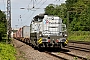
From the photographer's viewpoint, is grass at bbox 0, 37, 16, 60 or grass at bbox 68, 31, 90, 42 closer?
grass at bbox 0, 37, 16, 60

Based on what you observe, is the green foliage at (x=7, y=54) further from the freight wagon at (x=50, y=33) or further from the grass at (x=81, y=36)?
the grass at (x=81, y=36)

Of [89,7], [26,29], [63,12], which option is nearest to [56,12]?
[63,12]

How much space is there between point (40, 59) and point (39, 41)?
474 centimetres

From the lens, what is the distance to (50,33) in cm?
2133

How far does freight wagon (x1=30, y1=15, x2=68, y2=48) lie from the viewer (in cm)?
2077

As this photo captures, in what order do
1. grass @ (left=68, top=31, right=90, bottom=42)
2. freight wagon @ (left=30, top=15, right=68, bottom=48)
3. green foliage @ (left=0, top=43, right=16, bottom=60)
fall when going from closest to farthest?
green foliage @ (left=0, top=43, right=16, bottom=60) < freight wagon @ (left=30, top=15, right=68, bottom=48) < grass @ (left=68, top=31, right=90, bottom=42)

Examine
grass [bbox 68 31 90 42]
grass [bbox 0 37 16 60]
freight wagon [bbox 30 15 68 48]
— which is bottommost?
grass [bbox 68 31 90 42]

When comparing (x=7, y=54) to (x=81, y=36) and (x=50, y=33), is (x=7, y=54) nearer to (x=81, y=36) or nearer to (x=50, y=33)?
(x=50, y=33)

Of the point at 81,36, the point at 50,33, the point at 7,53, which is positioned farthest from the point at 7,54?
the point at 81,36

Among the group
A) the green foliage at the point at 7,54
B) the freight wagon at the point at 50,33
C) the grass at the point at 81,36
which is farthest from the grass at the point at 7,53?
the grass at the point at 81,36

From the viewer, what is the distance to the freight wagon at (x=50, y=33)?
20766mm

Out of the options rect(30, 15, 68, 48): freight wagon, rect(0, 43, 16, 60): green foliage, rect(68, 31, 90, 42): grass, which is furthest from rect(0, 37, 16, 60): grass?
rect(68, 31, 90, 42): grass

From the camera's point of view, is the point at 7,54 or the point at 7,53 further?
the point at 7,53

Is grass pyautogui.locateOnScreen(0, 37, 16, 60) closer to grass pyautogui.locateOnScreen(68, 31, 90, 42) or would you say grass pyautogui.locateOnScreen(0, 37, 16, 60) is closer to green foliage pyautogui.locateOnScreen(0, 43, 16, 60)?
green foliage pyautogui.locateOnScreen(0, 43, 16, 60)
